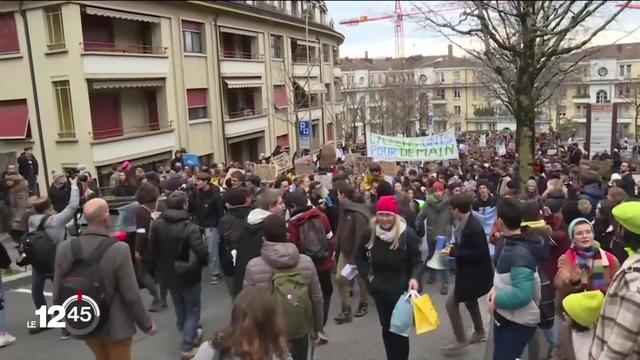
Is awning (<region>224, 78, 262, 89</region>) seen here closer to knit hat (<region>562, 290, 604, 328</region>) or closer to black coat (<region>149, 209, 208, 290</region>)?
black coat (<region>149, 209, 208, 290</region>)

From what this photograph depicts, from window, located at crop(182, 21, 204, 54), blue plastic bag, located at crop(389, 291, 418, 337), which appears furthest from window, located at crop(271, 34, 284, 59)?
blue plastic bag, located at crop(389, 291, 418, 337)

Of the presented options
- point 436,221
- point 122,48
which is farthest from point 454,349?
point 122,48

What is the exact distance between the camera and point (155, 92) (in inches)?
921

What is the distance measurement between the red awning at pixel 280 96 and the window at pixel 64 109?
15690mm

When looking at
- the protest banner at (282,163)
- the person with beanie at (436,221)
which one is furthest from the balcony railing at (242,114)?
the person with beanie at (436,221)

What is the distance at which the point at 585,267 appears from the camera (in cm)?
406

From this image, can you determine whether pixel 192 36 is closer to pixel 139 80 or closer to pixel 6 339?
pixel 139 80

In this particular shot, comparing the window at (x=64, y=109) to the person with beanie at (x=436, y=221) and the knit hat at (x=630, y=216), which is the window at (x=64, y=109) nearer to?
the person with beanie at (x=436, y=221)

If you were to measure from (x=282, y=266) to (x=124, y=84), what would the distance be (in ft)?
60.3

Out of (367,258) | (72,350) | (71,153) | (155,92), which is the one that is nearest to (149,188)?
(72,350)

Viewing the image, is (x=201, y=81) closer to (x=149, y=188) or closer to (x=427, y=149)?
(x=427, y=149)

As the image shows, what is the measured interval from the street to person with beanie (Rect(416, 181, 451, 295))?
1.81 ft

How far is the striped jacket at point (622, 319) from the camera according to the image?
2.58 m

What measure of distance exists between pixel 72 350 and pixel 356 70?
317 ft
